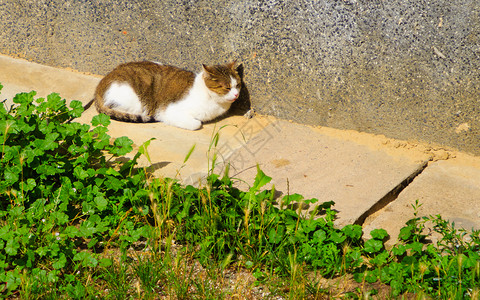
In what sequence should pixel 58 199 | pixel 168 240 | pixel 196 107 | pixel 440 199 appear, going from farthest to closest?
pixel 196 107
pixel 440 199
pixel 58 199
pixel 168 240

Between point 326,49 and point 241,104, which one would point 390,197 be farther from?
point 241,104

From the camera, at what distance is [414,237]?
2.74 m

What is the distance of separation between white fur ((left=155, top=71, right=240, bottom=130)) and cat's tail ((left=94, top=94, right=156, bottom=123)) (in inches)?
5.2

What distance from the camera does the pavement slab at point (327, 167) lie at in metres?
3.27

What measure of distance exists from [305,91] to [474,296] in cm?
242

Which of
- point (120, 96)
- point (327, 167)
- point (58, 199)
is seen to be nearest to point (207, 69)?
point (120, 96)

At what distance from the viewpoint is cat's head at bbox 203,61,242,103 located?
4.24 meters

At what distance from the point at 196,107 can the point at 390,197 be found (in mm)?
1935

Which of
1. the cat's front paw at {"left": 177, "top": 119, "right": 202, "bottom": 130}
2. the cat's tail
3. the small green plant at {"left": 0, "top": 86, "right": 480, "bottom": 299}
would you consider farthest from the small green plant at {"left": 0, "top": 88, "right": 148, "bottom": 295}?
the cat's front paw at {"left": 177, "top": 119, "right": 202, "bottom": 130}

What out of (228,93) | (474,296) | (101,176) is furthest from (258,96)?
(474,296)

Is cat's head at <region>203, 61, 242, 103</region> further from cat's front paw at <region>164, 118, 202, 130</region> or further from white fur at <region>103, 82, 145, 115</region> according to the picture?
white fur at <region>103, 82, 145, 115</region>

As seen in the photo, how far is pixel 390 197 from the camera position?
3314 mm

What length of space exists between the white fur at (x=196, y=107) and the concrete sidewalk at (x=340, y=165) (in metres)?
0.10

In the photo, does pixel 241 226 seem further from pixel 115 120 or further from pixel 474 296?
pixel 115 120
